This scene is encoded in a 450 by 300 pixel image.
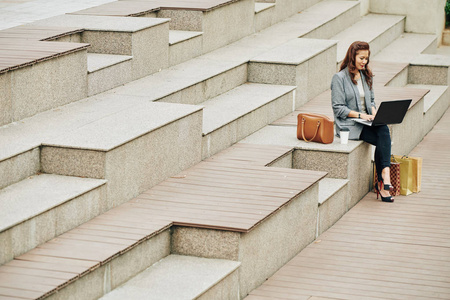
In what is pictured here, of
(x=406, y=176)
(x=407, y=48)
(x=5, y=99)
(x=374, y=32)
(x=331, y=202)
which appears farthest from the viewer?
(x=407, y=48)

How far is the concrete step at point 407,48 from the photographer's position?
14352 millimetres

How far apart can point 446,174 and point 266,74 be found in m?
2.40

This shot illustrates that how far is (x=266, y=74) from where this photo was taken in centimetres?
1102

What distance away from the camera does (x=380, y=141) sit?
9391 mm

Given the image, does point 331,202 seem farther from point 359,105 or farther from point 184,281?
point 184,281

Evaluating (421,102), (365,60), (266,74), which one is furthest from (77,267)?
(421,102)

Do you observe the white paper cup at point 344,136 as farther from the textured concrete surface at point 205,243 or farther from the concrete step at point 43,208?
the concrete step at point 43,208

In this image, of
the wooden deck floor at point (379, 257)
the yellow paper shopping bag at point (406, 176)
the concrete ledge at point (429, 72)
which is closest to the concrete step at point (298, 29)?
the concrete ledge at point (429, 72)

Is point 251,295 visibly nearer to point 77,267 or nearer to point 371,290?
point 371,290

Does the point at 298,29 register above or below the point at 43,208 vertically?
above

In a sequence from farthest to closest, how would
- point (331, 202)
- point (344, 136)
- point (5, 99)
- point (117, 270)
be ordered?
point (344, 136), point (331, 202), point (5, 99), point (117, 270)

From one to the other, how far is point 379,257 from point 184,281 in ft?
7.31

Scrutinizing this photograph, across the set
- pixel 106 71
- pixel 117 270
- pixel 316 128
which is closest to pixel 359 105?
pixel 316 128

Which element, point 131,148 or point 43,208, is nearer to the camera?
point 43,208
